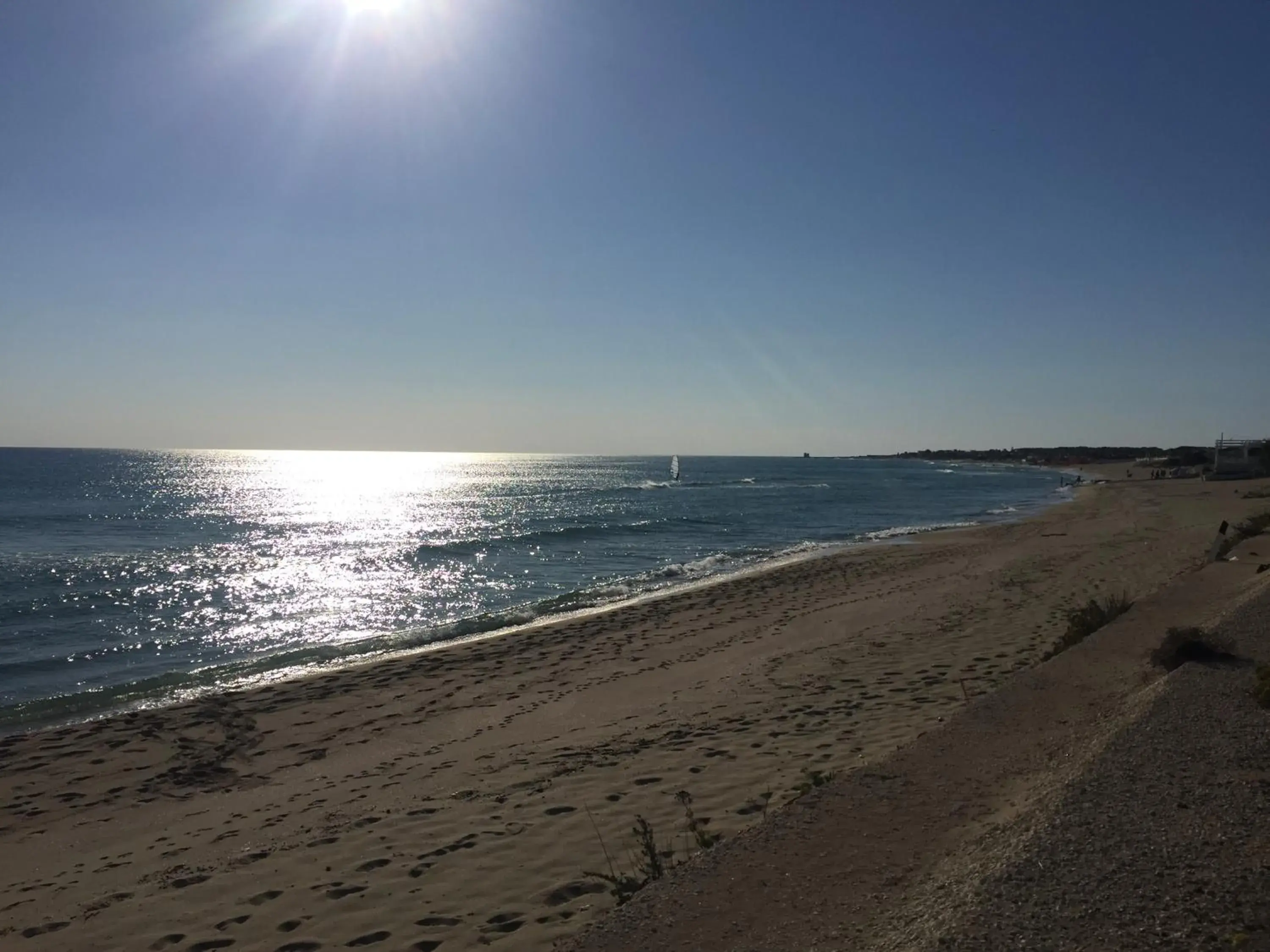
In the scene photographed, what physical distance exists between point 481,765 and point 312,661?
9.12 m

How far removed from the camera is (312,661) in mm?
16672

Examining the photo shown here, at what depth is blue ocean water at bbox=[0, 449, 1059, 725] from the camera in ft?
56.8

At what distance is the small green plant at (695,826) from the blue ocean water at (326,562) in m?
11.6

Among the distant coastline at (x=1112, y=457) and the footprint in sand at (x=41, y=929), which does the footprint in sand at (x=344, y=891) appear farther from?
the distant coastline at (x=1112, y=457)

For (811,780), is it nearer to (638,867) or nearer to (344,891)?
(638,867)

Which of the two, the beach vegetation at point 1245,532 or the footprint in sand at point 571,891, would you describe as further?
the beach vegetation at point 1245,532

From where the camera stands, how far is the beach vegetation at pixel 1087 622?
9656mm

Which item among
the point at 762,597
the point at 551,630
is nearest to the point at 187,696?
the point at 551,630

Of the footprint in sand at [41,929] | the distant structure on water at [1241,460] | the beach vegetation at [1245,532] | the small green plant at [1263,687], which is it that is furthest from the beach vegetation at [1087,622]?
the distant structure on water at [1241,460]

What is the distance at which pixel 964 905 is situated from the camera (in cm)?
365

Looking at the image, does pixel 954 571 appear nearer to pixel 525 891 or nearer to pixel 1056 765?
pixel 1056 765

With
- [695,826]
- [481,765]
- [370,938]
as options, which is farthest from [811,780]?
[481,765]

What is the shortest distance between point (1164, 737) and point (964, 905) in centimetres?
278

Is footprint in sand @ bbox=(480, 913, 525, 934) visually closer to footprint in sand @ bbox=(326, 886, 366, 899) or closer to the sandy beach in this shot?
the sandy beach
